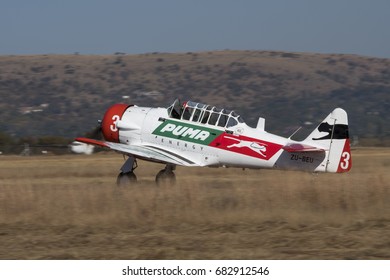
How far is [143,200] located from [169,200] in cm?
47

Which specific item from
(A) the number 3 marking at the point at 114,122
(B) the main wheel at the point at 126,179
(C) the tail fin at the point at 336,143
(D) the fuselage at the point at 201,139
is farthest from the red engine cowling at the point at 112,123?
(C) the tail fin at the point at 336,143

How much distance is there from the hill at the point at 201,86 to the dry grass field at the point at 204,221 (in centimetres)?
7073

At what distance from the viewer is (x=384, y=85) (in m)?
122

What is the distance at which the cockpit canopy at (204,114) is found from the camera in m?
18.7

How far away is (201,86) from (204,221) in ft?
336

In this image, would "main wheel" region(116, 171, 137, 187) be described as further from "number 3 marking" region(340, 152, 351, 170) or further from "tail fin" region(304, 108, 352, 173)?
"number 3 marking" region(340, 152, 351, 170)

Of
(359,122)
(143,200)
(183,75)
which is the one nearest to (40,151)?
(143,200)

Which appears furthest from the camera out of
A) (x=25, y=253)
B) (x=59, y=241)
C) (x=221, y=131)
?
(x=221, y=131)

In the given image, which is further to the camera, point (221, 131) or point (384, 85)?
point (384, 85)

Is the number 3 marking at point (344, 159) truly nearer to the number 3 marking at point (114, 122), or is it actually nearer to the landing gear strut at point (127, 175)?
the landing gear strut at point (127, 175)

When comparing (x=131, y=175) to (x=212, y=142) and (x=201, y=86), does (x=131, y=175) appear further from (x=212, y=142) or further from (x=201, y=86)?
(x=201, y=86)

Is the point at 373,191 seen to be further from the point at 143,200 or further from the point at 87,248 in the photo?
the point at 87,248

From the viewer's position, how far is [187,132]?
19156 mm

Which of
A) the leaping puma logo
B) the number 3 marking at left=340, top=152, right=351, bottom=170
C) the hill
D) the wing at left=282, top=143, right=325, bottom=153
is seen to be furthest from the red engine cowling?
the hill
